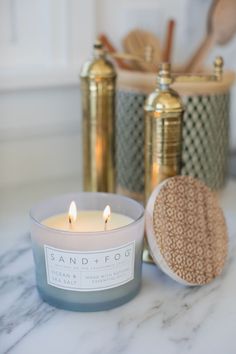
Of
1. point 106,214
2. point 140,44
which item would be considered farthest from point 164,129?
point 140,44

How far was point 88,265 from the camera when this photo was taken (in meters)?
0.49

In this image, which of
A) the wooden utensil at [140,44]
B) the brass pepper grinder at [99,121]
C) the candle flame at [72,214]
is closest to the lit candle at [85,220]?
the candle flame at [72,214]

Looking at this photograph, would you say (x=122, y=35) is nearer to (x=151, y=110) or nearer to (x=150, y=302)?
(x=151, y=110)

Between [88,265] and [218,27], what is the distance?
0.40 metres

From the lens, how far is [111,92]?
0.65 meters

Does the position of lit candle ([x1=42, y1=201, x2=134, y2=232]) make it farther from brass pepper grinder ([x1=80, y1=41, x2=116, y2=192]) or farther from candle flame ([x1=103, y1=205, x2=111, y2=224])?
brass pepper grinder ([x1=80, y1=41, x2=116, y2=192])

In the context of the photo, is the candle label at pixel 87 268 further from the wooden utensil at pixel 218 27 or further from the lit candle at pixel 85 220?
the wooden utensil at pixel 218 27

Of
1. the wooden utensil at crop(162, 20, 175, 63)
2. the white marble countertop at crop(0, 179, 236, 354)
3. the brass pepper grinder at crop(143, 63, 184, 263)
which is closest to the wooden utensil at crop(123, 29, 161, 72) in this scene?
the wooden utensil at crop(162, 20, 175, 63)

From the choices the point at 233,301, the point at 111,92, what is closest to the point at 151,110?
the point at 111,92

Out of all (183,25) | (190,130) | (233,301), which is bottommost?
(233,301)

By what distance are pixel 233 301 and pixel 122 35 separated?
461 millimetres

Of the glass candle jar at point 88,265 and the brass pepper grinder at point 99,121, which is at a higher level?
the brass pepper grinder at point 99,121

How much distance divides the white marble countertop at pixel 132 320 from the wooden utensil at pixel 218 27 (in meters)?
0.29

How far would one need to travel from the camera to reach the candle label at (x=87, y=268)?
49cm
